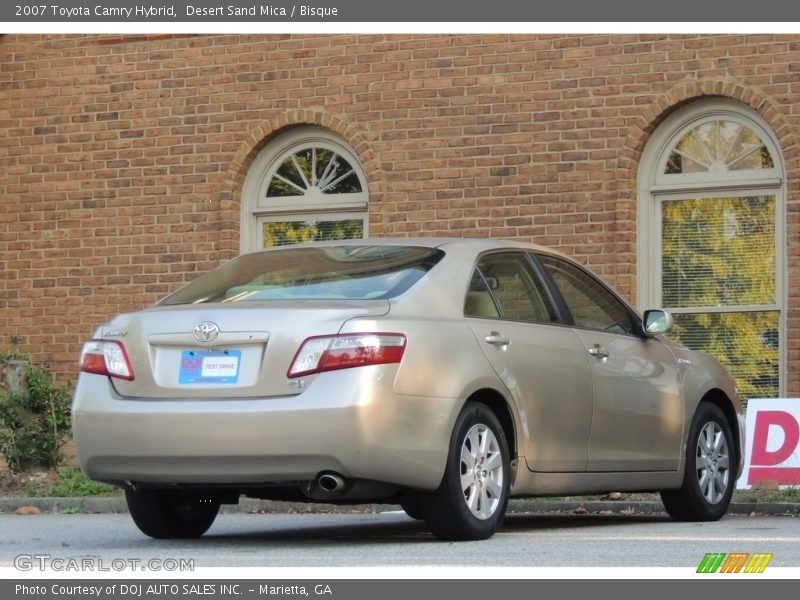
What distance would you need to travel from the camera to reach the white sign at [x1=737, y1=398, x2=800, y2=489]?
12.4 m

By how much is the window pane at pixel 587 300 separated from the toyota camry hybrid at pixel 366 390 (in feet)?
0.13

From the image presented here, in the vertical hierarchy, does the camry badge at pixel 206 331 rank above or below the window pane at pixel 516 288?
below

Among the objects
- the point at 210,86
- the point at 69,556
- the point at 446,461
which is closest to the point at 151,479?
the point at 69,556

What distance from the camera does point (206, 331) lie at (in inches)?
305

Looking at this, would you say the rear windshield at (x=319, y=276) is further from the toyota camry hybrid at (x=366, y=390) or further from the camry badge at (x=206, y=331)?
the camry badge at (x=206, y=331)

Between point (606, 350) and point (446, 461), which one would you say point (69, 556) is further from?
point (606, 350)

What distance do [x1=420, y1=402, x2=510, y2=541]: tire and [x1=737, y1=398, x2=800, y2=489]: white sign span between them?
464 cm

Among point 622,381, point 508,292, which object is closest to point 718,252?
point 622,381

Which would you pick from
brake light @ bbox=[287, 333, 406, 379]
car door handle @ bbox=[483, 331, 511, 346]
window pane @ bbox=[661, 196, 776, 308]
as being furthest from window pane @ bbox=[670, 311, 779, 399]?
brake light @ bbox=[287, 333, 406, 379]

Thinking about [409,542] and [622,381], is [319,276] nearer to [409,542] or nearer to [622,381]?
[409,542]

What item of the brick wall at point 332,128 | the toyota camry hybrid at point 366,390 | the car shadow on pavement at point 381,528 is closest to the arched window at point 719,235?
the brick wall at point 332,128

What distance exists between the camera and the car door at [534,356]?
8.34 meters

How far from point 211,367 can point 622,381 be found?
8.63 ft

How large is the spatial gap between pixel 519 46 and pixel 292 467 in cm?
844
